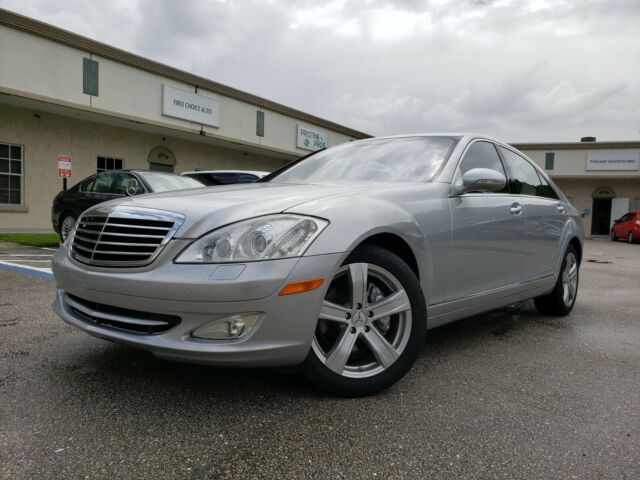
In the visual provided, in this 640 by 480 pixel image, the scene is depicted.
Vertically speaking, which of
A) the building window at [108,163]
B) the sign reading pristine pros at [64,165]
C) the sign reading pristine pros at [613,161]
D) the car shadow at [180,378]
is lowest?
the car shadow at [180,378]

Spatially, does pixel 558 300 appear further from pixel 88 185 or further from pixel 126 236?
pixel 88 185

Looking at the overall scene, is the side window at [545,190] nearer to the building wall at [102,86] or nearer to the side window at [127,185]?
the side window at [127,185]

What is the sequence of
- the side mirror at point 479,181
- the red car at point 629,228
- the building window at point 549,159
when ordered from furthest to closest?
the building window at point 549,159
the red car at point 629,228
the side mirror at point 479,181

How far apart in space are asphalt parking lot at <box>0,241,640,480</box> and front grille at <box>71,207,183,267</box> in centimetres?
65

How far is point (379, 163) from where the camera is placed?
11.5 ft

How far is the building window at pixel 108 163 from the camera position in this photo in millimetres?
16230

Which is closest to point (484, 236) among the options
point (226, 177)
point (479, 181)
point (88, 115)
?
point (479, 181)

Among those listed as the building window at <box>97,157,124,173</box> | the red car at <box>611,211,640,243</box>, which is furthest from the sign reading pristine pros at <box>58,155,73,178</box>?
the red car at <box>611,211,640,243</box>

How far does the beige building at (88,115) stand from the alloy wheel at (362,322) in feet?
43.1

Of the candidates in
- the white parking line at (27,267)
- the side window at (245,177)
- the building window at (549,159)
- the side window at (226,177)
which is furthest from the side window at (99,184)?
the building window at (549,159)

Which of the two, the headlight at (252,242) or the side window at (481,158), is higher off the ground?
the side window at (481,158)

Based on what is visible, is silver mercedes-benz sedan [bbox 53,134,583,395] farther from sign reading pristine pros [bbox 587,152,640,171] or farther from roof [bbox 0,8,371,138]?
sign reading pristine pros [bbox 587,152,640,171]

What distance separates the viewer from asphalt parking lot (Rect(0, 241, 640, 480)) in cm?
191

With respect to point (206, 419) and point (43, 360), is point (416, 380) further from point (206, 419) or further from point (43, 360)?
point (43, 360)
